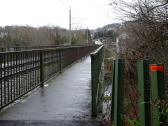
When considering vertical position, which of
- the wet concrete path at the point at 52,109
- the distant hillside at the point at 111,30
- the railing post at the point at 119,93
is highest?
the distant hillside at the point at 111,30

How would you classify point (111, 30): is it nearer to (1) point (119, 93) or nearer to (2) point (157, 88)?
(1) point (119, 93)

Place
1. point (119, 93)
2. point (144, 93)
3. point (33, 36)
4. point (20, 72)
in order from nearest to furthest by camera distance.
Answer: point (144, 93), point (119, 93), point (20, 72), point (33, 36)

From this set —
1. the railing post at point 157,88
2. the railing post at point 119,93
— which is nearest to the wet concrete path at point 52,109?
the railing post at point 119,93

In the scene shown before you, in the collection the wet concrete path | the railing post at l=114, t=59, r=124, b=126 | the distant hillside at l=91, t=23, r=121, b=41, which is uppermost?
the distant hillside at l=91, t=23, r=121, b=41

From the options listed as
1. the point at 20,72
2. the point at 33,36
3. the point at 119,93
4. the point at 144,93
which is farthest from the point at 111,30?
the point at 33,36

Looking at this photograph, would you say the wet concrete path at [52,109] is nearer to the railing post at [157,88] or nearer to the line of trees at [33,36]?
the railing post at [157,88]

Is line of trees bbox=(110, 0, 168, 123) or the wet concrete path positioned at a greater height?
line of trees bbox=(110, 0, 168, 123)

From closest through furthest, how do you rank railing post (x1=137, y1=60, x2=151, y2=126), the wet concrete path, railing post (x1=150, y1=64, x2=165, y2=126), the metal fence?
railing post (x1=150, y1=64, x2=165, y2=126)
railing post (x1=137, y1=60, x2=151, y2=126)
the wet concrete path
the metal fence

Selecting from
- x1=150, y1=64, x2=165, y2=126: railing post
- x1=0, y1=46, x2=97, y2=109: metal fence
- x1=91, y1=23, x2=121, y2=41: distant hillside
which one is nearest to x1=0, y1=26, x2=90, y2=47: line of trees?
x1=91, y1=23, x2=121, y2=41: distant hillside

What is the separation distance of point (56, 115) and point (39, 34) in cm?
7422

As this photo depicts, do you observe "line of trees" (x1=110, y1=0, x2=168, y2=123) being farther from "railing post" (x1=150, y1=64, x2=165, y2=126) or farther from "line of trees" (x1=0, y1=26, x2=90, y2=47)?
"line of trees" (x1=0, y1=26, x2=90, y2=47)

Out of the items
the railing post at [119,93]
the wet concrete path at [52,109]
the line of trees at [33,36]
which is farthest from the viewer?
the line of trees at [33,36]

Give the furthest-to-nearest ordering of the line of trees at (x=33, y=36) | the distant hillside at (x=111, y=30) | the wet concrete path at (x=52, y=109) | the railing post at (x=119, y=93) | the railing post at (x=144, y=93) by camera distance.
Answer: the line of trees at (x=33, y=36) < the distant hillside at (x=111, y=30) < the wet concrete path at (x=52, y=109) < the railing post at (x=119, y=93) < the railing post at (x=144, y=93)

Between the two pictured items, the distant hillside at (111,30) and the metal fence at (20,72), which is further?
the distant hillside at (111,30)
